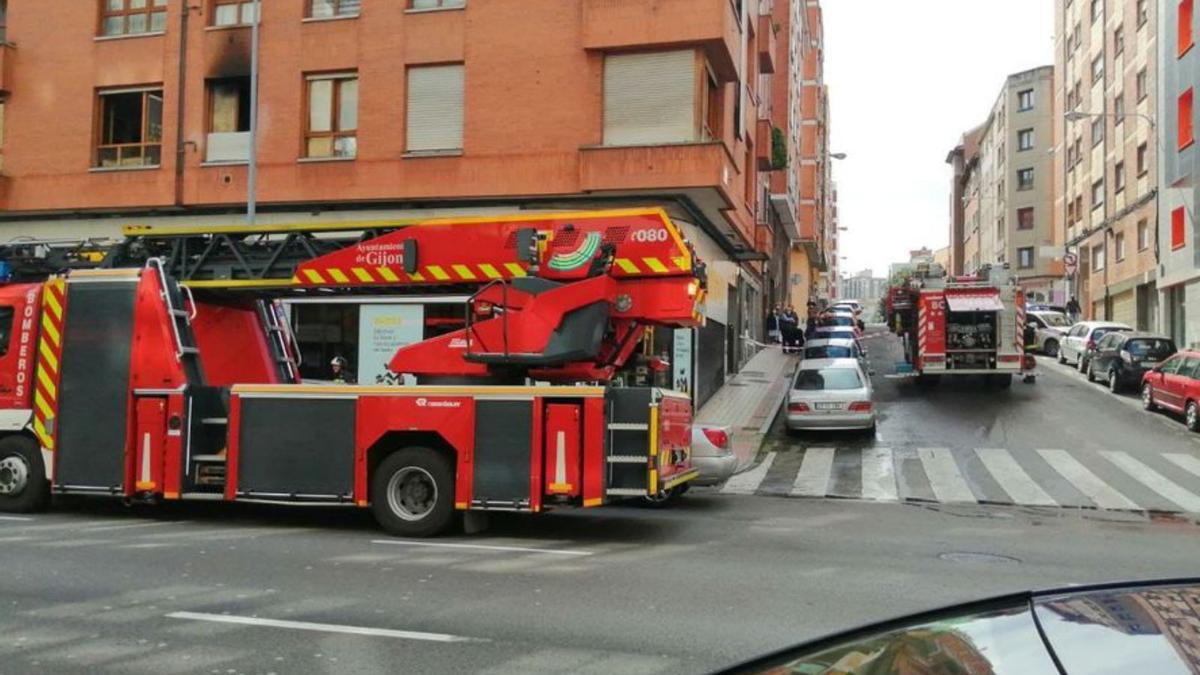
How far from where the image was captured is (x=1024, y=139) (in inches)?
2744

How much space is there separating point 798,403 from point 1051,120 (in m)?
58.3

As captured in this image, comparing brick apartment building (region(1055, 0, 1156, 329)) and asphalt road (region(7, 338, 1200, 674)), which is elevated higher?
brick apartment building (region(1055, 0, 1156, 329))

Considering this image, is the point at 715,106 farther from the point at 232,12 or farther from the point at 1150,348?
the point at 1150,348

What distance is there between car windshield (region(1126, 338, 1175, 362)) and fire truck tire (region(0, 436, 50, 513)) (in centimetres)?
2548

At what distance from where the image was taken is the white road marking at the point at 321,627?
5.93 meters

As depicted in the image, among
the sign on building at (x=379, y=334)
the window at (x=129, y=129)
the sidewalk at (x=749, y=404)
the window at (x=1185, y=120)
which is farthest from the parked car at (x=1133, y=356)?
the window at (x=129, y=129)

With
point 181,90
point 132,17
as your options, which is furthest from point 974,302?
point 132,17

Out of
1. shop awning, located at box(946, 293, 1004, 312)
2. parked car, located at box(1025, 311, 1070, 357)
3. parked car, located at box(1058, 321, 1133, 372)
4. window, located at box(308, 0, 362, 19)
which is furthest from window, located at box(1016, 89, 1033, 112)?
window, located at box(308, 0, 362, 19)

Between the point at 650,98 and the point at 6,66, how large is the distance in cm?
1637

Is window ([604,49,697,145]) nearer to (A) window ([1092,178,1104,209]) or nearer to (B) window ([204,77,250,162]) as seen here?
(B) window ([204,77,250,162])

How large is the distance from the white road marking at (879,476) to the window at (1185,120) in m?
19.6

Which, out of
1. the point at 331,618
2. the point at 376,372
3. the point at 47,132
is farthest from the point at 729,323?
the point at 331,618

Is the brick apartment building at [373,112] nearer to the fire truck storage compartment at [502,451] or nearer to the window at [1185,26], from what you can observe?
the fire truck storage compartment at [502,451]

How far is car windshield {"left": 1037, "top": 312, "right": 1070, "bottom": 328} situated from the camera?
130 ft
